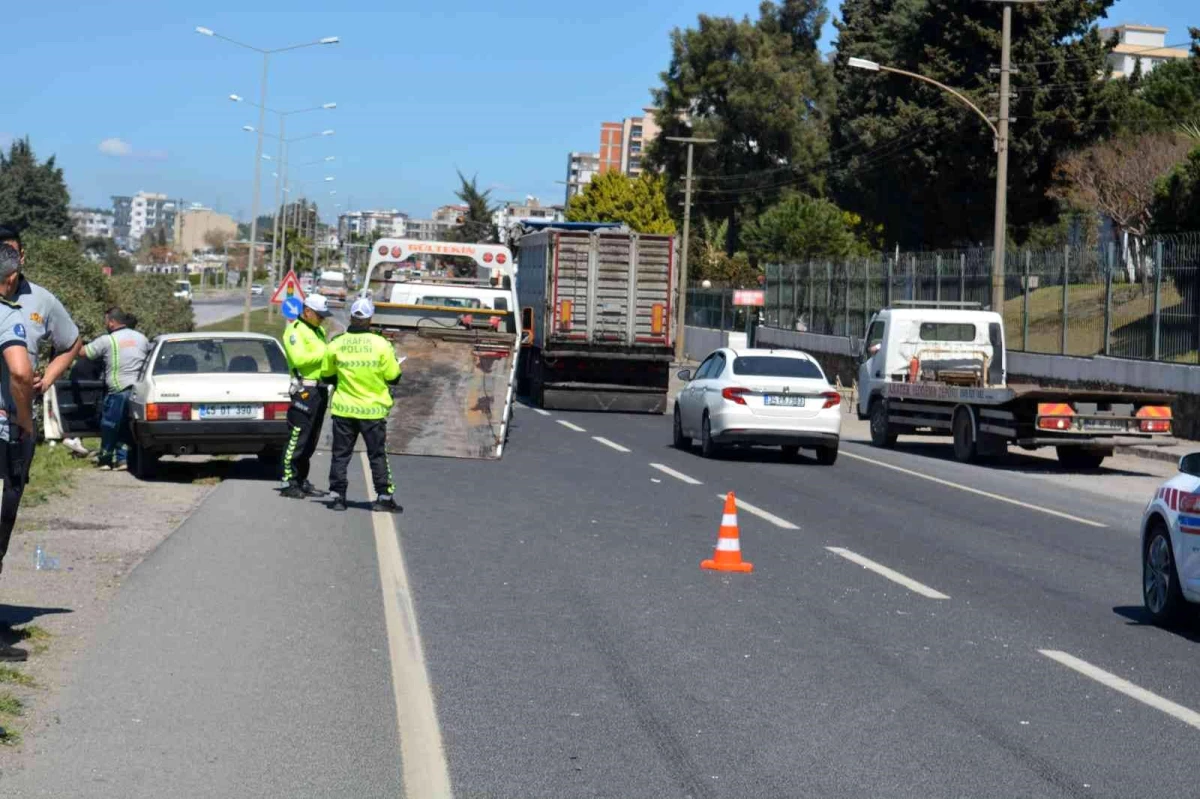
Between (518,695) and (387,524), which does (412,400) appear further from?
(518,695)

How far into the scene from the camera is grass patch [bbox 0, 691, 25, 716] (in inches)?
271

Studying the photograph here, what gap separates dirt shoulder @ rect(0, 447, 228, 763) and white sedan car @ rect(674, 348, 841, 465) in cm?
668

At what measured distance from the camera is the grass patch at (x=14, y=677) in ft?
24.7

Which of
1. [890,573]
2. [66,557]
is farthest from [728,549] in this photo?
[66,557]

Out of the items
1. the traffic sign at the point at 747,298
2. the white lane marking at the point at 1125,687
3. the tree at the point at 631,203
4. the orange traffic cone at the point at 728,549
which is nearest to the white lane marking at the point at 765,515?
the orange traffic cone at the point at 728,549

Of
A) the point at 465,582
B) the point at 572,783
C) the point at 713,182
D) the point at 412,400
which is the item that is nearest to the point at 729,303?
the point at 713,182

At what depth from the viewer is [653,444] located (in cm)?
2506

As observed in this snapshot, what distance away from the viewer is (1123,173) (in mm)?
52281

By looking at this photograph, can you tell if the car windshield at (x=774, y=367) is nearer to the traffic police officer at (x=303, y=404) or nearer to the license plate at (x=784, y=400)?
the license plate at (x=784, y=400)

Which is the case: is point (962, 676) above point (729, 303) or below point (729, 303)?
below

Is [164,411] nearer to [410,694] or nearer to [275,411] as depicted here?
[275,411]

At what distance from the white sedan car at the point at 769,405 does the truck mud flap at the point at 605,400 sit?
1016 cm

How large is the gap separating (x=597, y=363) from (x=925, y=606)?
22.3m

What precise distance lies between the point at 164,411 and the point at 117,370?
164 centimetres
